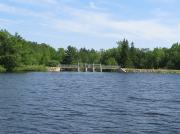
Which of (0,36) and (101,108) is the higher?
(0,36)

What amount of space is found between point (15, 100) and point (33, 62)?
131m

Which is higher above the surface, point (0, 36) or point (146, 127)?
point (0, 36)

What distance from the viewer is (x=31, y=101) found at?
47.0m

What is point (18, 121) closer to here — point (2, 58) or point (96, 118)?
point (96, 118)

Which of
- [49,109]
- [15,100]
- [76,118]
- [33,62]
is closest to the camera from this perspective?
[76,118]

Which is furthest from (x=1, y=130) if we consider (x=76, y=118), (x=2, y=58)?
(x=2, y=58)

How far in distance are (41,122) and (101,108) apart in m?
10.6

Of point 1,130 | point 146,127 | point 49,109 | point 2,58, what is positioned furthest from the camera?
point 2,58

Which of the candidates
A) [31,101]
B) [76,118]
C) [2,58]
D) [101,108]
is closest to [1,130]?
[76,118]

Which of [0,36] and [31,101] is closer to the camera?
[31,101]

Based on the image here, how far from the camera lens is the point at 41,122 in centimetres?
3216

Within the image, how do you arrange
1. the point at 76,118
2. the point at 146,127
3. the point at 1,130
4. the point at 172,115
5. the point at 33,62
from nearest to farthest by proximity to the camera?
the point at 1,130
the point at 146,127
the point at 76,118
the point at 172,115
the point at 33,62

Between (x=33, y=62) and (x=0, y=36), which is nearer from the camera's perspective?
(x=0, y=36)

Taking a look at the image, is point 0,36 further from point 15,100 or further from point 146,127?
point 146,127
